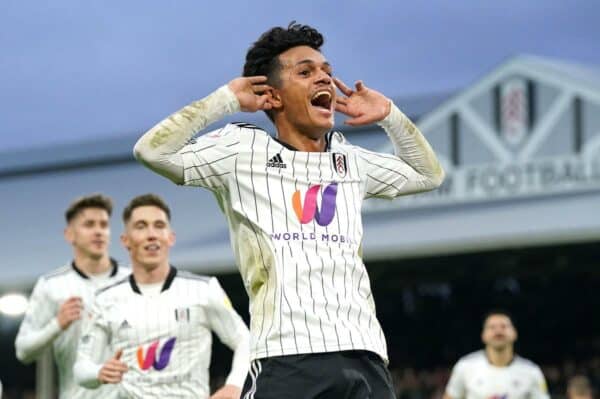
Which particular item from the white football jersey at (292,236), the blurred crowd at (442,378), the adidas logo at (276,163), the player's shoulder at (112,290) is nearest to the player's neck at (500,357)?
the player's shoulder at (112,290)

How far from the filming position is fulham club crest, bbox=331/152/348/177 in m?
4.44

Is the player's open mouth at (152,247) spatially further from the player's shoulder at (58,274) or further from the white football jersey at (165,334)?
the player's shoulder at (58,274)

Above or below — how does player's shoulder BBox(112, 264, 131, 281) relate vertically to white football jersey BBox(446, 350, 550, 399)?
above

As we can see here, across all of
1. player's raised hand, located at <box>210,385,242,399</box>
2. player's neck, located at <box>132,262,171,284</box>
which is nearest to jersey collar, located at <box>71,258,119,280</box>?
player's neck, located at <box>132,262,171,284</box>

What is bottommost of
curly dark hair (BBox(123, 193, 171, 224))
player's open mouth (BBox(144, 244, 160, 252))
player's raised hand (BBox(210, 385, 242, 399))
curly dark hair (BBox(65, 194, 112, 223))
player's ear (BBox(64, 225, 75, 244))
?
player's raised hand (BBox(210, 385, 242, 399))

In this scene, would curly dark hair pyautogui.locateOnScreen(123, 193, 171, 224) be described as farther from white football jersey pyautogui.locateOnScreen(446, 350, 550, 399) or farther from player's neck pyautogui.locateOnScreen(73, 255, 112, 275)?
white football jersey pyautogui.locateOnScreen(446, 350, 550, 399)

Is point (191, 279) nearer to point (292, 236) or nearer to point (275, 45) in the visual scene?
point (275, 45)

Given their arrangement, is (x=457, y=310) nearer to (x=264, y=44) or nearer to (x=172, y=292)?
(x=172, y=292)

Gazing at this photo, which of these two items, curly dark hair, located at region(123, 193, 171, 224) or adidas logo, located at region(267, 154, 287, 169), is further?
curly dark hair, located at region(123, 193, 171, 224)

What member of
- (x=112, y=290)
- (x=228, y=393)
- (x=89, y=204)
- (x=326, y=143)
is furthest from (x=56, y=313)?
(x=326, y=143)

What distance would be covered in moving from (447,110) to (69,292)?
8.02 m

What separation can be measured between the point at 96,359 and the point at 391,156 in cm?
271

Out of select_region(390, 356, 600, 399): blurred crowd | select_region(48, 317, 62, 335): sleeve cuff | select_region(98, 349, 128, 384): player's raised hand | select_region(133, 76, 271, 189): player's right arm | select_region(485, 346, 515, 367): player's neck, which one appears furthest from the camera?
select_region(390, 356, 600, 399): blurred crowd

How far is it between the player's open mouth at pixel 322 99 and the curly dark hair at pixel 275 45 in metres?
0.13
